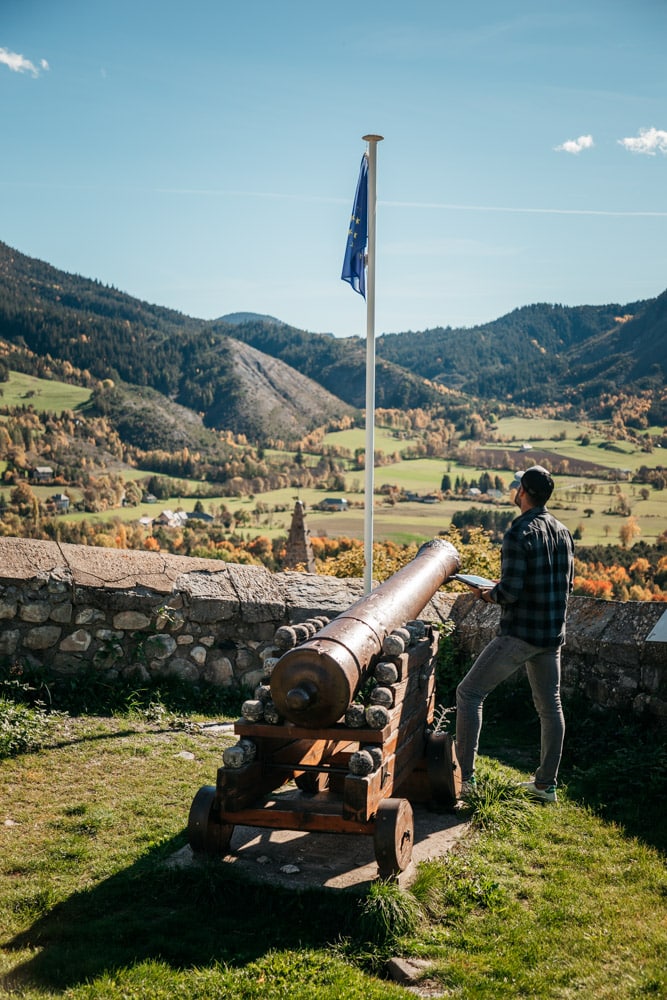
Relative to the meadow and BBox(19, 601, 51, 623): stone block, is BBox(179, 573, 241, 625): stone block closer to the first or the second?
BBox(19, 601, 51, 623): stone block

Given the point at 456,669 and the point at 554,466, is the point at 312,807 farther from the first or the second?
the point at 554,466

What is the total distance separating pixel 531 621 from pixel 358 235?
4.88m

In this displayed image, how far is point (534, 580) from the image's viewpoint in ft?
14.1

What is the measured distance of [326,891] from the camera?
3600 millimetres

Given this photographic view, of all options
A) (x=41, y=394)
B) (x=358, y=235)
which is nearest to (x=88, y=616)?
(x=358, y=235)

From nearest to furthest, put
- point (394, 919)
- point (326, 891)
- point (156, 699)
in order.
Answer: point (394, 919)
point (326, 891)
point (156, 699)

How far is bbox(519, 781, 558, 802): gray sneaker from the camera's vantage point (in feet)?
14.9

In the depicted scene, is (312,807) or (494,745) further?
(494,745)

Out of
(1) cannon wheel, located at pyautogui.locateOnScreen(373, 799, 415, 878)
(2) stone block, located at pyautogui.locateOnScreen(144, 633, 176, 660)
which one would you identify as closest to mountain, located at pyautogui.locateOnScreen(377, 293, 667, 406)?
(2) stone block, located at pyautogui.locateOnScreen(144, 633, 176, 660)

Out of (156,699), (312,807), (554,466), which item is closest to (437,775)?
(312,807)

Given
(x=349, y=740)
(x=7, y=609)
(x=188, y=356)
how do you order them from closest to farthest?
(x=349, y=740), (x=7, y=609), (x=188, y=356)

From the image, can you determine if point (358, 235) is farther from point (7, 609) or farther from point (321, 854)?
point (321, 854)

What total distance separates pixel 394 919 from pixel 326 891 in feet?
1.30

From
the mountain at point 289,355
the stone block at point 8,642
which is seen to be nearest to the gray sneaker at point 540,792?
the stone block at point 8,642
